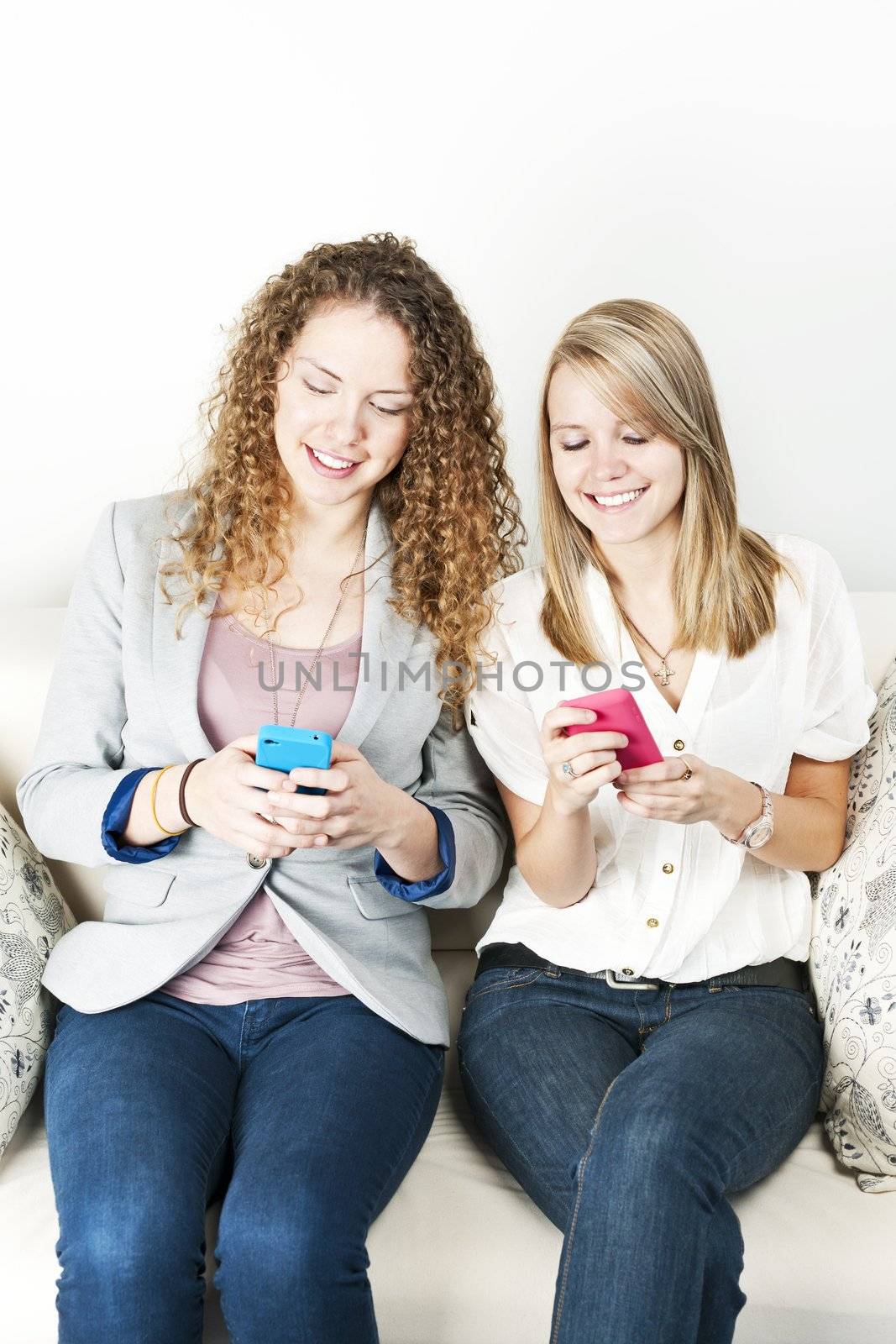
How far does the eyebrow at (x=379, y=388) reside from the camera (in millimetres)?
1800

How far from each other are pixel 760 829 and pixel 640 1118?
0.46 metres

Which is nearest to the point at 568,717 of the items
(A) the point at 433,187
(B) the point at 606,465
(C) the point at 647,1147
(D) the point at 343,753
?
(D) the point at 343,753

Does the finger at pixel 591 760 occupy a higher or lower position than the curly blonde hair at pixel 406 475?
lower

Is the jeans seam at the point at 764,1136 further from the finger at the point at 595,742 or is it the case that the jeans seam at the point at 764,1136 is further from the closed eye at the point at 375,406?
the closed eye at the point at 375,406

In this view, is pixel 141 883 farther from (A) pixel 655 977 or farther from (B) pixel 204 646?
(A) pixel 655 977

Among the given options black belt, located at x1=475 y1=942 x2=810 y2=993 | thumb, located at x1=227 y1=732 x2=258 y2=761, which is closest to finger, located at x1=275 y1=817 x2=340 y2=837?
thumb, located at x1=227 y1=732 x2=258 y2=761

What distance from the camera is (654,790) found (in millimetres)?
1666

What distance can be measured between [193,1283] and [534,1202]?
18.8 inches

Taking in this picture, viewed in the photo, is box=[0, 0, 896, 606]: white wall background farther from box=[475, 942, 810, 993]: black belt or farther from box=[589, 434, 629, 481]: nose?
box=[475, 942, 810, 993]: black belt

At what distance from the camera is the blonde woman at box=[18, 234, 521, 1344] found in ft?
5.16

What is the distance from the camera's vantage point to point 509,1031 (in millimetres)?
1776

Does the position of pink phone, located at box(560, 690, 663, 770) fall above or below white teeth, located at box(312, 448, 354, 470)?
below

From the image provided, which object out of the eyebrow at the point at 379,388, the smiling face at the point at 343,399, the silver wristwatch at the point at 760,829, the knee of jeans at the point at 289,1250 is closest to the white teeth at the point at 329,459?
the smiling face at the point at 343,399

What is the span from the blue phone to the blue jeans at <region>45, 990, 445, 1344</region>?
399mm
